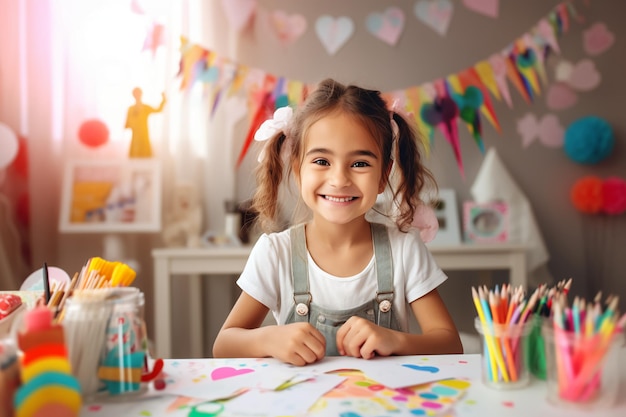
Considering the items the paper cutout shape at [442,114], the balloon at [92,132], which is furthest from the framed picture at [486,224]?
the balloon at [92,132]

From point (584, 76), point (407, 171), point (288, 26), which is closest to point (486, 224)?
point (584, 76)

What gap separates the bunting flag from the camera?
245 centimetres

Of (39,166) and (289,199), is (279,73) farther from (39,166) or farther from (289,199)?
(39,166)

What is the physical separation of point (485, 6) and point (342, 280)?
1789 mm

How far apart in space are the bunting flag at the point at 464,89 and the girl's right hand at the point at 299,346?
172 cm

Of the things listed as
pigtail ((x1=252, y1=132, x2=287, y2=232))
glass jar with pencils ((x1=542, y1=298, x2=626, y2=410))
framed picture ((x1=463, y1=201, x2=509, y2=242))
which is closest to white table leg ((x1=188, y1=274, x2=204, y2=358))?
framed picture ((x1=463, y1=201, x2=509, y2=242))

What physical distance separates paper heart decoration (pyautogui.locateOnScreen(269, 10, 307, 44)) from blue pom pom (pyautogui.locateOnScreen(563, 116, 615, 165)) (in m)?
1.19

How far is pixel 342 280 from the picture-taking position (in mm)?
1138

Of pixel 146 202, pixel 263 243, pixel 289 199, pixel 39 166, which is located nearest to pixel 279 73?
pixel 289 199

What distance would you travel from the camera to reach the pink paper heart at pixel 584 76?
2.50m

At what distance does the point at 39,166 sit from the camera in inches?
91.0

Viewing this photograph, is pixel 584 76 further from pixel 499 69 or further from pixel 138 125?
pixel 138 125

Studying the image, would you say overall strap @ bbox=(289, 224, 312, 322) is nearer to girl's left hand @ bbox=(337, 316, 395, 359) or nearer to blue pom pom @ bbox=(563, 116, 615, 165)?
girl's left hand @ bbox=(337, 316, 395, 359)

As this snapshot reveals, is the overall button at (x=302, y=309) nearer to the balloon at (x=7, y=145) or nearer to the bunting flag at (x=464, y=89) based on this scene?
the bunting flag at (x=464, y=89)
